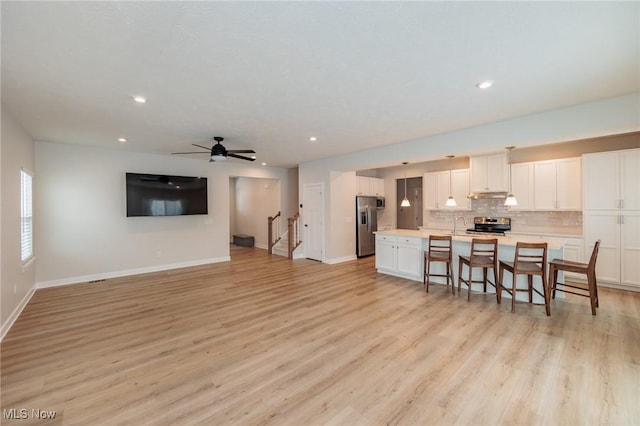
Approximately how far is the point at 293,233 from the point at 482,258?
507cm

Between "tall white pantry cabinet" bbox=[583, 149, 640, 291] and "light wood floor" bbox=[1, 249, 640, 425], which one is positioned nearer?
"light wood floor" bbox=[1, 249, 640, 425]

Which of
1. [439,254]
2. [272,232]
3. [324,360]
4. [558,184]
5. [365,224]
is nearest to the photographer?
[324,360]

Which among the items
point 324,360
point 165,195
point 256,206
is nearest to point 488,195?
point 324,360

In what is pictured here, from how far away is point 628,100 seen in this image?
123 inches

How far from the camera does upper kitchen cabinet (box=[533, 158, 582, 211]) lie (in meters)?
5.28

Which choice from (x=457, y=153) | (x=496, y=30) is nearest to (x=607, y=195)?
(x=457, y=153)

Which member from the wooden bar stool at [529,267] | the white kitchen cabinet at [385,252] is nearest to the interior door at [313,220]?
the white kitchen cabinet at [385,252]

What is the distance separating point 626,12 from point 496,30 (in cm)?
76

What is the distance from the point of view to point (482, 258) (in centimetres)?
434

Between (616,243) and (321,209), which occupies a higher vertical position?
(321,209)

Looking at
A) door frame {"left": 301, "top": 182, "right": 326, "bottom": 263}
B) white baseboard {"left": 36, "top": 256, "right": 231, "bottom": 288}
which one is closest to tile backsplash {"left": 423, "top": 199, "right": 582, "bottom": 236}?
door frame {"left": 301, "top": 182, "right": 326, "bottom": 263}

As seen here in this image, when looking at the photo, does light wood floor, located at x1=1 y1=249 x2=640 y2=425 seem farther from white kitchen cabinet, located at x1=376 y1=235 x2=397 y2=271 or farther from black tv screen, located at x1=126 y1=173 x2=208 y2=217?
black tv screen, located at x1=126 y1=173 x2=208 y2=217

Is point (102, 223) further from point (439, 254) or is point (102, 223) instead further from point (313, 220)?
point (439, 254)

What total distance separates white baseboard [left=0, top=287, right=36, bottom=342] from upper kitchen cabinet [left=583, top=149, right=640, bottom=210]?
8.82 meters
